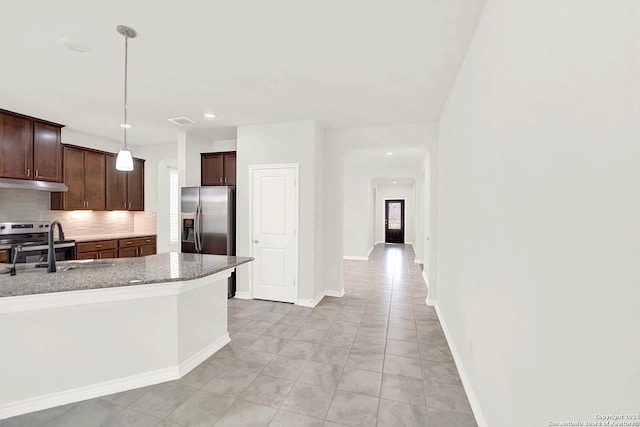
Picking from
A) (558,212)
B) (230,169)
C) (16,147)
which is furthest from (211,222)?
(558,212)

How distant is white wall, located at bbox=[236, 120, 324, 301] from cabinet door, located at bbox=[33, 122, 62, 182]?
2816 mm

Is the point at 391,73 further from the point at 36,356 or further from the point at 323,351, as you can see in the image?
the point at 36,356

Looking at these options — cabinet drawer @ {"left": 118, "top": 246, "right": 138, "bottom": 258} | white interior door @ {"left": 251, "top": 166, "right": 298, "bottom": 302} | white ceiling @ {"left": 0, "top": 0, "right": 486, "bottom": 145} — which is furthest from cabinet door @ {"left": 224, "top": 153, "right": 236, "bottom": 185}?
cabinet drawer @ {"left": 118, "top": 246, "right": 138, "bottom": 258}

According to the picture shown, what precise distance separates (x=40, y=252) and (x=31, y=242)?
245 mm

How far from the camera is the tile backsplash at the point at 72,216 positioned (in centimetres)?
423

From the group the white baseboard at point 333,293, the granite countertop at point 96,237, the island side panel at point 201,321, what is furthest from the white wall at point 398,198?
the island side panel at point 201,321

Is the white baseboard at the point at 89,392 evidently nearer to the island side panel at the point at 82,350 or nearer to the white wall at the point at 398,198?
the island side panel at the point at 82,350

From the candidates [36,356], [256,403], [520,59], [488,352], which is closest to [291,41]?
[520,59]

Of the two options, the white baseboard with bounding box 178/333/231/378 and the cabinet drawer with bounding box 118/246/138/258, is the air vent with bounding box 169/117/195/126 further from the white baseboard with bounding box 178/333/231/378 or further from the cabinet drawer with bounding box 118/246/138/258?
the white baseboard with bounding box 178/333/231/378

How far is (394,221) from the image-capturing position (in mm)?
12719

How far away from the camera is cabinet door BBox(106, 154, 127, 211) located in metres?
5.33

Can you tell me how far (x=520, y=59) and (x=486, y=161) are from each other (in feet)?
2.17

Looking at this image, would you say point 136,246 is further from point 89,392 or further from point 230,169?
point 89,392

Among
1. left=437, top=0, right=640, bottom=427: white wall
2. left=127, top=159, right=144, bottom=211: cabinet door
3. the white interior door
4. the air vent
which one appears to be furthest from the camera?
left=127, top=159, right=144, bottom=211: cabinet door
